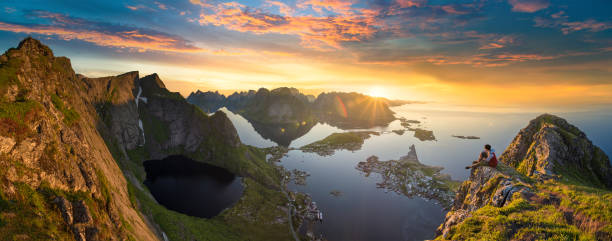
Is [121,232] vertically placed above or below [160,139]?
above

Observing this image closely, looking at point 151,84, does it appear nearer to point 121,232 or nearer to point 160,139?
point 160,139

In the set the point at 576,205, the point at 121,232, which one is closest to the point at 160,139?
the point at 121,232

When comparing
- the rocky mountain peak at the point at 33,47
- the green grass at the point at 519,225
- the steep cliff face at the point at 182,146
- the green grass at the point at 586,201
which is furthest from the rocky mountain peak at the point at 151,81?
the green grass at the point at 586,201

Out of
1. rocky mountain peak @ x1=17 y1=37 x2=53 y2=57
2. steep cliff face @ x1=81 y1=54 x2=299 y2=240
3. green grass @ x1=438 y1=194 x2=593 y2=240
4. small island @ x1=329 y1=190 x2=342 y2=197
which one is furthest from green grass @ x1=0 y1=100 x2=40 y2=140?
small island @ x1=329 y1=190 x2=342 y2=197

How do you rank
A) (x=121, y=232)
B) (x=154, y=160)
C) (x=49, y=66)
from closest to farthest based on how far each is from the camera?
(x=121, y=232), (x=49, y=66), (x=154, y=160)

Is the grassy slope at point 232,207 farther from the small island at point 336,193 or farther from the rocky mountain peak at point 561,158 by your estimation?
the rocky mountain peak at point 561,158

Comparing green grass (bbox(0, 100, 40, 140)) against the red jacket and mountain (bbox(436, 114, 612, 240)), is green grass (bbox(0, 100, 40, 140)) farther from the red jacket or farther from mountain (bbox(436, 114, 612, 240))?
the red jacket

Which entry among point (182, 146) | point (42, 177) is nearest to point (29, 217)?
point (42, 177)
